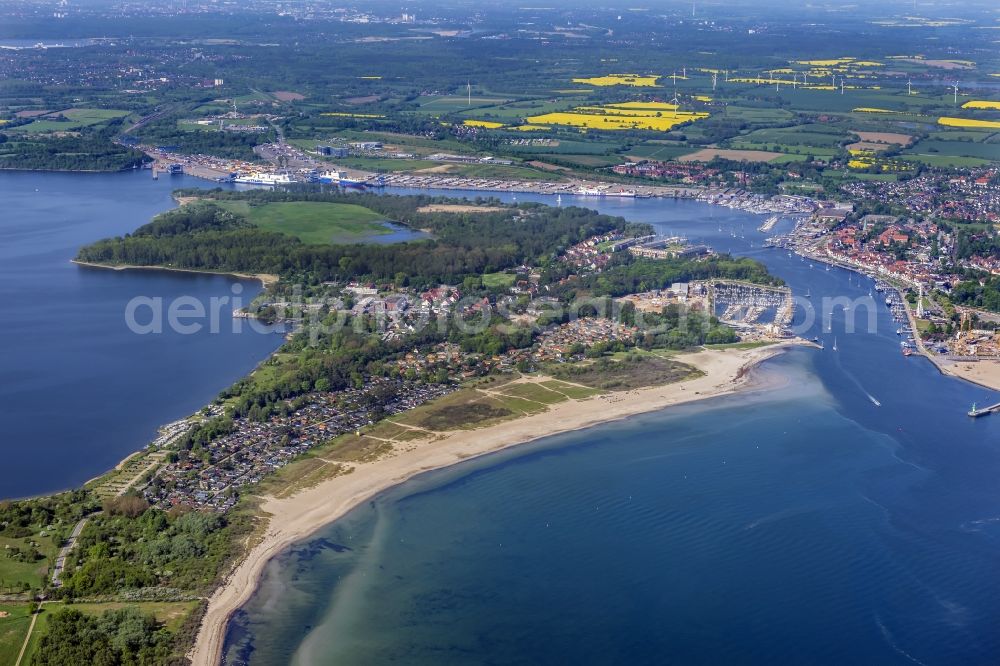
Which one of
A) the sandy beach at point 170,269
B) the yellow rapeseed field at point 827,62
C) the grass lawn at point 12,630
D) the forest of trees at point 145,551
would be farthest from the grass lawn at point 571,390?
the yellow rapeseed field at point 827,62

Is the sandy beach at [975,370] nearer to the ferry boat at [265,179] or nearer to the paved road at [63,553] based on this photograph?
the paved road at [63,553]

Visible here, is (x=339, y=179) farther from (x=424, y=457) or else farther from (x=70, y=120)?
(x=424, y=457)

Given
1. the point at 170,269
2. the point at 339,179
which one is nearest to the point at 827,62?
the point at 339,179

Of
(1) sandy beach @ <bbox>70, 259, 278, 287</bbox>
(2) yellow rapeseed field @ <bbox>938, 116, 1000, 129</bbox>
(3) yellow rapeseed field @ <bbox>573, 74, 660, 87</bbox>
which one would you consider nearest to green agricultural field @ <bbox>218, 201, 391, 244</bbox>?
(1) sandy beach @ <bbox>70, 259, 278, 287</bbox>

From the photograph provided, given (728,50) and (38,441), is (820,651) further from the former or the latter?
(728,50)

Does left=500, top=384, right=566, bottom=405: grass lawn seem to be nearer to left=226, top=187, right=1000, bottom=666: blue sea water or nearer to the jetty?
left=226, top=187, right=1000, bottom=666: blue sea water

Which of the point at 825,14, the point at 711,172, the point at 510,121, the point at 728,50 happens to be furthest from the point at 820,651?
the point at 825,14
